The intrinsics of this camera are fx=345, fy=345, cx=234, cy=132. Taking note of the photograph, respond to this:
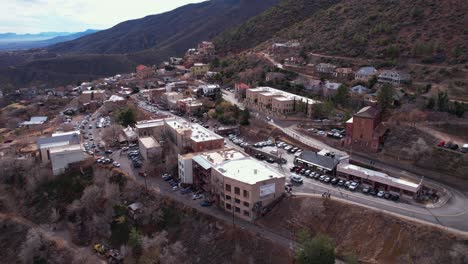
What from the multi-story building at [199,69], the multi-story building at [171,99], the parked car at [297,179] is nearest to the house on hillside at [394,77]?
the parked car at [297,179]

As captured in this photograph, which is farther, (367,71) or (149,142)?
(367,71)

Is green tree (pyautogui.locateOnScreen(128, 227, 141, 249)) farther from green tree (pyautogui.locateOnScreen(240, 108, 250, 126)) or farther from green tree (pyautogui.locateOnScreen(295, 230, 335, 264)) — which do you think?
green tree (pyautogui.locateOnScreen(240, 108, 250, 126))

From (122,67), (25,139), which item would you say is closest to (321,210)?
(25,139)

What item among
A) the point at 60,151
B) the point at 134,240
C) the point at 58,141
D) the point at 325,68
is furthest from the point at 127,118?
the point at 325,68

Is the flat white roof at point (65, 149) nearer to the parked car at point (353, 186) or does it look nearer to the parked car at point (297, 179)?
the parked car at point (297, 179)

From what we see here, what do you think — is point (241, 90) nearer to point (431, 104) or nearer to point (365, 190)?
point (431, 104)

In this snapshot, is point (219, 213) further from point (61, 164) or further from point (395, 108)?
point (395, 108)

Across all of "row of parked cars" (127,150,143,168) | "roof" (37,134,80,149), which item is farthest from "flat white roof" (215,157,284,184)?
"roof" (37,134,80,149)
